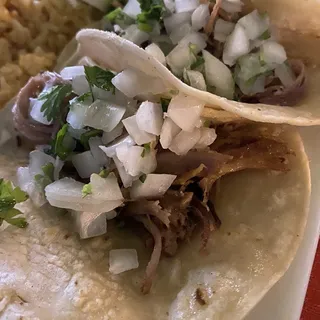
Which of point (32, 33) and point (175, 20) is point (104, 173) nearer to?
point (175, 20)

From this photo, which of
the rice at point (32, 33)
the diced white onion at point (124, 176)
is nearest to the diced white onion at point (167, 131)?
the diced white onion at point (124, 176)

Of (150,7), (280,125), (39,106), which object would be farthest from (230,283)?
(150,7)

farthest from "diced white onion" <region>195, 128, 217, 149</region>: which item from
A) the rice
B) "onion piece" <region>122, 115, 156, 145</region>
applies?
the rice

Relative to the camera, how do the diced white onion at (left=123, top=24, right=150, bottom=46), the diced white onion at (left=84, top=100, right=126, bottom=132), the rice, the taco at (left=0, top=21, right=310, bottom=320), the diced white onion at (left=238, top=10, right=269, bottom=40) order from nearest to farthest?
the taco at (left=0, top=21, right=310, bottom=320)
the diced white onion at (left=84, top=100, right=126, bottom=132)
the diced white onion at (left=238, top=10, right=269, bottom=40)
the diced white onion at (left=123, top=24, right=150, bottom=46)
the rice

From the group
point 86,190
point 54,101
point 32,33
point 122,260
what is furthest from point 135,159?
point 32,33

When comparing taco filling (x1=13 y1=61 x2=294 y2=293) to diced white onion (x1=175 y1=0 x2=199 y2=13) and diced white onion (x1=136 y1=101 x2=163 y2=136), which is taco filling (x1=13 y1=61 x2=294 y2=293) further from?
diced white onion (x1=175 y1=0 x2=199 y2=13)
